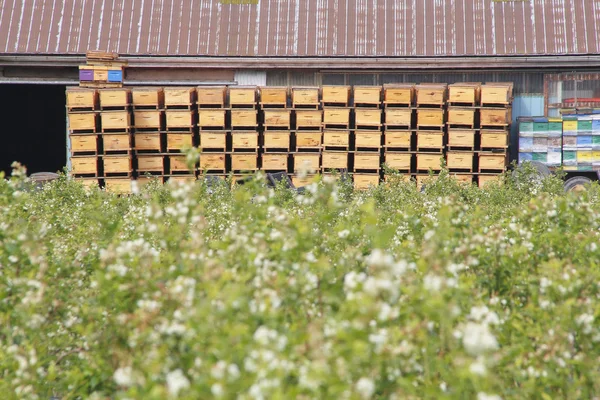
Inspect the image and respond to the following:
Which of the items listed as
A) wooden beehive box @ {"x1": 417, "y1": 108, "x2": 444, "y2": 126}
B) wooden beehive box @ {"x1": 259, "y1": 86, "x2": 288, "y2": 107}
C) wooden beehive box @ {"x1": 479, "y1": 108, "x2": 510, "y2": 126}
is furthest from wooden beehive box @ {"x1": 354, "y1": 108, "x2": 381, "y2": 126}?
wooden beehive box @ {"x1": 479, "y1": 108, "x2": 510, "y2": 126}

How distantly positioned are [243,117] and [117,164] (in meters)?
3.23

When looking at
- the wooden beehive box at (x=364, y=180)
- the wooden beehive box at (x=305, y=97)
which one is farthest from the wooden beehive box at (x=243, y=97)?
the wooden beehive box at (x=364, y=180)

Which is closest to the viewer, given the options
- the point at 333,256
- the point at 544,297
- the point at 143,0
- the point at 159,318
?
the point at 159,318

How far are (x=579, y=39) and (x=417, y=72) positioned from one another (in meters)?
Answer: 4.39

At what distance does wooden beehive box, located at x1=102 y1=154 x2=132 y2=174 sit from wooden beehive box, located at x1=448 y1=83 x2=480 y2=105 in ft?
25.8

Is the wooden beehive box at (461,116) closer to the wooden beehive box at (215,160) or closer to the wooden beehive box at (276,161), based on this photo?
the wooden beehive box at (276,161)

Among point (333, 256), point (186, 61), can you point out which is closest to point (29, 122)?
point (186, 61)

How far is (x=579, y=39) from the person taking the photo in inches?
846

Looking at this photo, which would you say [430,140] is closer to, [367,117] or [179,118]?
[367,117]

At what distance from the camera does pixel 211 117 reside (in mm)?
19766

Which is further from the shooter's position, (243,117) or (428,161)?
(243,117)

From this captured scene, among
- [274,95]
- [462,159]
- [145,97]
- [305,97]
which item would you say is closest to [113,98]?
[145,97]

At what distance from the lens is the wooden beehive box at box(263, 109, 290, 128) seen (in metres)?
19.8

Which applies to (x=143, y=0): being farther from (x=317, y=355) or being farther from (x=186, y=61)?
(x=317, y=355)
